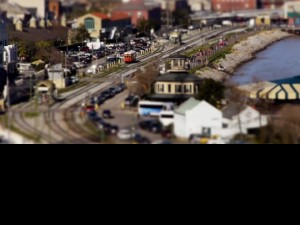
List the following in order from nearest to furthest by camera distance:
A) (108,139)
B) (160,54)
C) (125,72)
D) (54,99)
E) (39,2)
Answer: (108,139) → (54,99) → (125,72) → (160,54) → (39,2)

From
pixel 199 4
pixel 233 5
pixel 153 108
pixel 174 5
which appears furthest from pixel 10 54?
pixel 199 4

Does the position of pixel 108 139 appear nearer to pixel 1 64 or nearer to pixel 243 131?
pixel 243 131

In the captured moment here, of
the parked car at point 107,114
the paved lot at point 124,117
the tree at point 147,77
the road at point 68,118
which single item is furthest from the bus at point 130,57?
the parked car at point 107,114

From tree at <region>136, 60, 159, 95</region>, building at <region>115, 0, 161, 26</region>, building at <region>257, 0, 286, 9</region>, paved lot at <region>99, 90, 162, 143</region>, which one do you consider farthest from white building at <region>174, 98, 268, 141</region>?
building at <region>257, 0, 286, 9</region>

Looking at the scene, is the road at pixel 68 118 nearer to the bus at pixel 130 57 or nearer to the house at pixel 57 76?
the house at pixel 57 76

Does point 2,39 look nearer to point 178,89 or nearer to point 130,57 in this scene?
point 130,57

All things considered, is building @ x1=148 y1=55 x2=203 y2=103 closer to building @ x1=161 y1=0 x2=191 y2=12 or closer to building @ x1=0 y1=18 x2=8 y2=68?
building @ x1=0 y1=18 x2=8 y2=68
